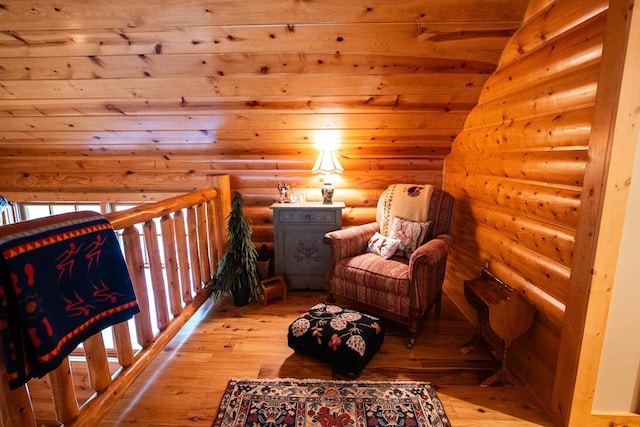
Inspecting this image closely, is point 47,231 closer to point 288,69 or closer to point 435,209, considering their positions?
point 288,69

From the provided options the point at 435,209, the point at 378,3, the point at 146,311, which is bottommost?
the point at 146,311

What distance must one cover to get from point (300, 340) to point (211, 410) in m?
0.61

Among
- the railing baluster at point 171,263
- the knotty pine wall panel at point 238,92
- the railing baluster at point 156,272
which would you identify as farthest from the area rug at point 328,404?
the knotty pine wall panel at point 238,92

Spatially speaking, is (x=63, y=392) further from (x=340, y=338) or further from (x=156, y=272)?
(x=340, y=338)

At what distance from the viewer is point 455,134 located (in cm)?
286

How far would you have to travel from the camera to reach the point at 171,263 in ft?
7.47

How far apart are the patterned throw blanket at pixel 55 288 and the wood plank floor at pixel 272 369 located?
63 centimetres

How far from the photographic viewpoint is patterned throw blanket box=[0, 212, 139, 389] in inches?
40.2

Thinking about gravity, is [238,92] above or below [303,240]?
above

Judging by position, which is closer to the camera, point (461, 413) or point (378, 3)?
point (461, 413)

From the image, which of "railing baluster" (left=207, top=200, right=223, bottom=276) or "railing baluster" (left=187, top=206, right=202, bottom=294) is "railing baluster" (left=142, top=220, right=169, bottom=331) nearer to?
"railing baluster" (left=187, top=206, right=202, bottom=294)

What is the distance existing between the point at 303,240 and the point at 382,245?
0.78 meters

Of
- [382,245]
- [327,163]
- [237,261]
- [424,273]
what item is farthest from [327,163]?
[424,273]

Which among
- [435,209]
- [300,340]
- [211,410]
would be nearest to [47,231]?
[211,410]
